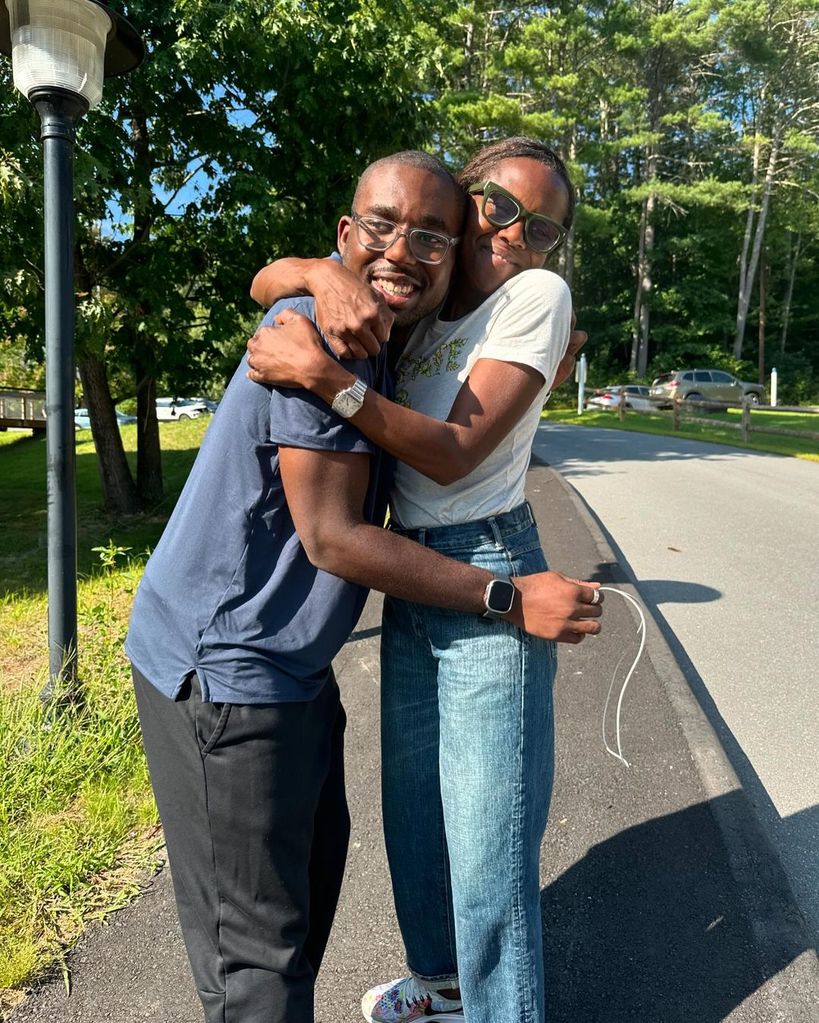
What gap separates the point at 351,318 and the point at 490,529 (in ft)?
1.80

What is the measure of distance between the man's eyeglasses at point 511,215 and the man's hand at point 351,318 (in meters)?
0.44

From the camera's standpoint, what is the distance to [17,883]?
102 inches

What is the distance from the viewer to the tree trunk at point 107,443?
1091 cm

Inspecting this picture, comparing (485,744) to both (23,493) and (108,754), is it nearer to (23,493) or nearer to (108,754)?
(108,754)

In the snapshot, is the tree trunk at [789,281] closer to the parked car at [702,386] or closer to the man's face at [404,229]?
A: the parked car at [702,386]

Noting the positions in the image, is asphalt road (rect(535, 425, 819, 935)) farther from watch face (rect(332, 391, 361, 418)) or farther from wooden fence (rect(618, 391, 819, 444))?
wooden fence (rect(618, 391, 819, 444))

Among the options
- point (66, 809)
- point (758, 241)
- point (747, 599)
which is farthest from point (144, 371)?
point (758, 241)

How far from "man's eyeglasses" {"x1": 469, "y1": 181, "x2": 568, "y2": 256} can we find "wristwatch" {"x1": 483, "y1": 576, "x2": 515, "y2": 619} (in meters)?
0.76

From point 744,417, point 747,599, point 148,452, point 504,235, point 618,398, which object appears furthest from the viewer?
point 618,398

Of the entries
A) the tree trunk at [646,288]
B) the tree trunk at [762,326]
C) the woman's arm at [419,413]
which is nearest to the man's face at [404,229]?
→ the woman's arm at [419,413]

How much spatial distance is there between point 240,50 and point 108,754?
26.8ft

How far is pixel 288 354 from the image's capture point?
1.34m

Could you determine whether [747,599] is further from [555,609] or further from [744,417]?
[744,417]

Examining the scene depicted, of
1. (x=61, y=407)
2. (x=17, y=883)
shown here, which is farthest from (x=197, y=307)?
(x=17, y=883)
